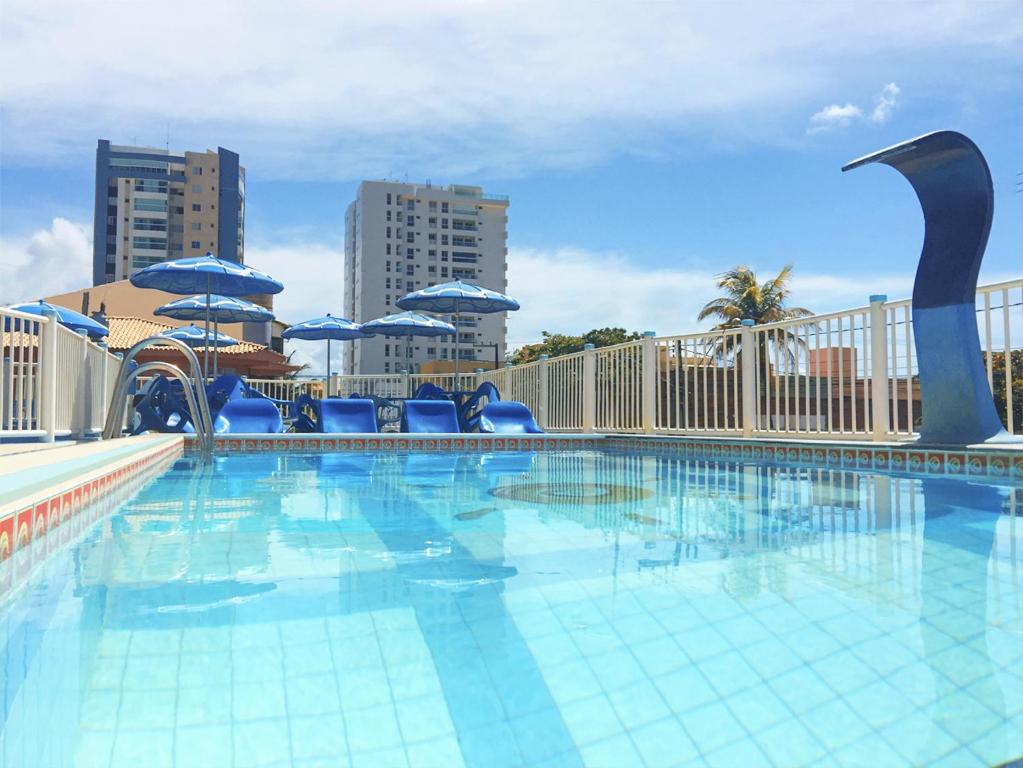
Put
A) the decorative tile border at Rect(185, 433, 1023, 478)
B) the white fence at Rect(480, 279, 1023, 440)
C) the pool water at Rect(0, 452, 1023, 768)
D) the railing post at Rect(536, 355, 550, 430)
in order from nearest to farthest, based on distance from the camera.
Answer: the pool water at Rect(0, 452, 1023, 768)
the decorative tile border at Rect(185, 433, 1023, 478)
the white fence at Rect(480, 279, 1023, 440)
the railing post at Rect(536, 355, 550, 430)

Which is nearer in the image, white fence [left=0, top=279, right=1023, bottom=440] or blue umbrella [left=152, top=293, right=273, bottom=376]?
white fence [left=0, top=279, right=1023, bottom=440]

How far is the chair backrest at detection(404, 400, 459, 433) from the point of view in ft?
33.0

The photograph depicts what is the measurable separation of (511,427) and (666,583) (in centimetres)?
782

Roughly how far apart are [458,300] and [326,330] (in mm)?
3801

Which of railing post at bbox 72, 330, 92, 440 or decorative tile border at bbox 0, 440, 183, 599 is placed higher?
railing post at bbox 72, 330, 92, 440

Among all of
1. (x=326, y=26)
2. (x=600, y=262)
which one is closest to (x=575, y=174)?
(x=600, y=262)

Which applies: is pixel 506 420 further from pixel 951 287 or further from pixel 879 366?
pixel 951 287

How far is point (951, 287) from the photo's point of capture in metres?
5.56

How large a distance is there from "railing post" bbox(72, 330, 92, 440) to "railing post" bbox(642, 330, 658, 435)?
19.7 ft

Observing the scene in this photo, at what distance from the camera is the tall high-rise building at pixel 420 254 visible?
3152 inches

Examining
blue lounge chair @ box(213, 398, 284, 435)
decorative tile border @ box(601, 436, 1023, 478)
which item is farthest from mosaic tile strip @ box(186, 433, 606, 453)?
decorative tile border @ box(601, 436, 1023, 478)

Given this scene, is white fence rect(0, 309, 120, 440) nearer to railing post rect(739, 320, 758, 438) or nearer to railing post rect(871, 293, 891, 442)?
railing post rect(739, 320, 758, 438)

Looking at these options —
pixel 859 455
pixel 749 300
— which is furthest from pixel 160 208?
pixel 859 455

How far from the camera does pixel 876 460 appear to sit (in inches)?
238
